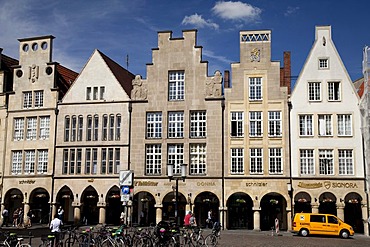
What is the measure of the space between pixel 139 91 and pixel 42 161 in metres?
11.4

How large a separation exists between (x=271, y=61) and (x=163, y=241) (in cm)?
2772

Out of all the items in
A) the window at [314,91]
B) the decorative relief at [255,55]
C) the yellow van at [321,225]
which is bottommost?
the yellow van at [321,225]

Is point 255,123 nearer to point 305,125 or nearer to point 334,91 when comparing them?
point 305,125

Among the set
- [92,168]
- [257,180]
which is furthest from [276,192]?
[92,168]

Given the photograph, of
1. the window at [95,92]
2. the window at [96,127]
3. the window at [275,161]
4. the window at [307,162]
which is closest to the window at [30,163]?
the window at [96,127]

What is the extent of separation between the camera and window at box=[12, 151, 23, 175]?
4938 centimetres

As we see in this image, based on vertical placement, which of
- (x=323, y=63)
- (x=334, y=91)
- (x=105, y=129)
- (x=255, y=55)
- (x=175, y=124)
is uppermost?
(x=255, y=55)

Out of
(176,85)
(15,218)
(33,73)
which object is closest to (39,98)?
(33,73)

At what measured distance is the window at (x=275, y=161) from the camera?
144ft

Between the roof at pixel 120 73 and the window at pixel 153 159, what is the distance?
622cm

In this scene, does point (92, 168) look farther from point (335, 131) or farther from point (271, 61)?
point (335, 131)

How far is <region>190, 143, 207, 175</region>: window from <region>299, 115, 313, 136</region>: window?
27.9 feet

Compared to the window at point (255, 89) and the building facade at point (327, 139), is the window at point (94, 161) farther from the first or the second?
the building facade at point (327, 139)

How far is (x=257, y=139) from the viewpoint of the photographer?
146 feet
